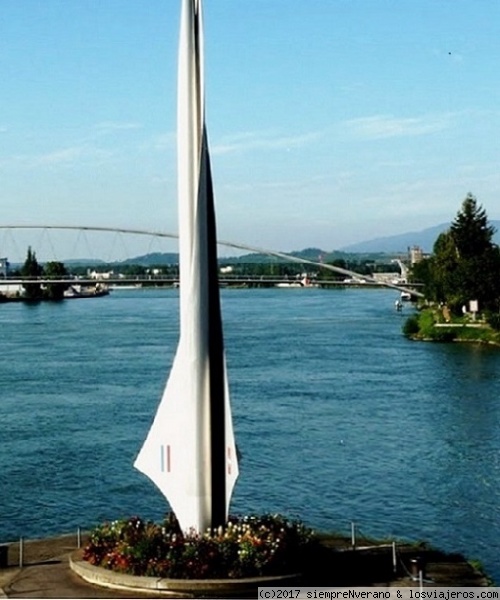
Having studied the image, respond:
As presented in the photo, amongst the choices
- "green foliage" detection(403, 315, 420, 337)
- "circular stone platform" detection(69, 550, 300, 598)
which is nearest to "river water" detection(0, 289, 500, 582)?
"green foliage" detection(403, 315, 420, 337)

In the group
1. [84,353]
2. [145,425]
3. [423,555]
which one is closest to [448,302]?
[84,353]

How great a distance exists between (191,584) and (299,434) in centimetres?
1532

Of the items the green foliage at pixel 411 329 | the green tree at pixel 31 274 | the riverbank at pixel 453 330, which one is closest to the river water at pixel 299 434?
the riverbank at pixel 453 330

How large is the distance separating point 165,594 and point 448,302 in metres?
50.6

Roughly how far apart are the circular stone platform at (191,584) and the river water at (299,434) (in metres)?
4.89

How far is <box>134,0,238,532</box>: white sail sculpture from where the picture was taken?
1195 cm

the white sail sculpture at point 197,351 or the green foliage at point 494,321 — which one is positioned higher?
the white sail sculpture at point 197,351

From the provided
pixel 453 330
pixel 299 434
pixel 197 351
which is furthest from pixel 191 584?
pixel 453 330

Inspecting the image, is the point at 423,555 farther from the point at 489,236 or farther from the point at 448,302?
the point at 489,236

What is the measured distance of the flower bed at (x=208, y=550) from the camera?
36.1ft

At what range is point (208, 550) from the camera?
11.2 metres

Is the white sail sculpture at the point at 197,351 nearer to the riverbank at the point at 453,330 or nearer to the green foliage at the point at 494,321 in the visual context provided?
the riverbank at the point at 453,330

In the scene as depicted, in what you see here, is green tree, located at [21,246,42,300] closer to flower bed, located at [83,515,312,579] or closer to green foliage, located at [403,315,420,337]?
green foliage, located at [403,315,420,337]

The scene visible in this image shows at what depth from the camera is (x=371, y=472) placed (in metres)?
21.7
